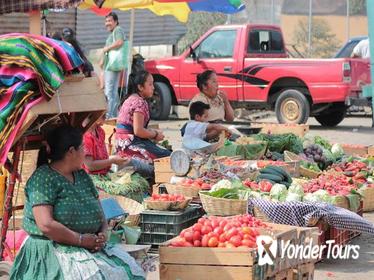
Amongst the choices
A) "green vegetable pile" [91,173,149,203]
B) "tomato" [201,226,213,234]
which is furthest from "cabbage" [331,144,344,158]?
"tomato" [201,226,213,234]

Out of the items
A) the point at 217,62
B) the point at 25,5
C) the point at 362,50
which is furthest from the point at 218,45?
the point at 25,5

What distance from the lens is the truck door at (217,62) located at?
62.5 feet

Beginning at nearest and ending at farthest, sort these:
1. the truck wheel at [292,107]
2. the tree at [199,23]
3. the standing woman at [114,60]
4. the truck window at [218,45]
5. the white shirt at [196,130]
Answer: the white shirt at [196,130], the standing woman at [114,60], the truck wheel at [292,107], the truck window at [218,45], the tree at [199,23]

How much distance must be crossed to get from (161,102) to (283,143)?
888 cm

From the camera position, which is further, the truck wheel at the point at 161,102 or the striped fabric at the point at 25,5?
the truck wheel at the point at 161,102

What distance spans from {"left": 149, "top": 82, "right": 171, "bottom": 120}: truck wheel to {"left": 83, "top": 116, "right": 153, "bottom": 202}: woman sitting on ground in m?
9.86

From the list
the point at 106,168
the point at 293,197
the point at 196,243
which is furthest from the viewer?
the point at 106,168

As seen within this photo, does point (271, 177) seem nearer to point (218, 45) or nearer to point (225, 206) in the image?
point (225, 206)

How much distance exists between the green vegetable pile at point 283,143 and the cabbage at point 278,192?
9.41 feet

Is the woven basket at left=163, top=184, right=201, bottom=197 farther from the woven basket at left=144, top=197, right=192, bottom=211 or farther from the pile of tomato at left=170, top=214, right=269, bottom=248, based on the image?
the pile of tomato at left=170, top=214, right=269, bottom=248

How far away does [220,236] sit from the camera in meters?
6.50

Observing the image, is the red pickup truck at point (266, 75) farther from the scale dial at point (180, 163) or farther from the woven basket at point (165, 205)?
the woven basket at point (165, 205)

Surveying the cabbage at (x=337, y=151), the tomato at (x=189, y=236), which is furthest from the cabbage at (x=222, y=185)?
the cabbage at (x=337, y=151)

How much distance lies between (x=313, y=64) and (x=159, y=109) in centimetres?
385
